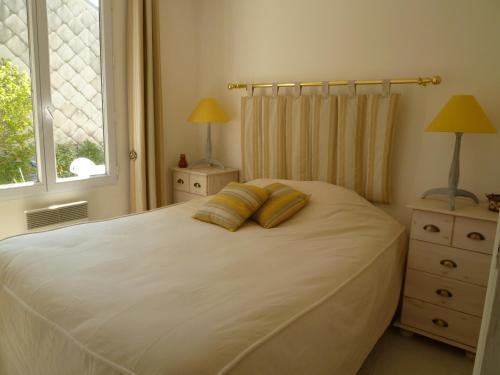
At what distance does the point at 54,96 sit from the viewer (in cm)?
264

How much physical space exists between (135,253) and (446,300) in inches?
66.1

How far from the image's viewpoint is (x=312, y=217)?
2.24 meters

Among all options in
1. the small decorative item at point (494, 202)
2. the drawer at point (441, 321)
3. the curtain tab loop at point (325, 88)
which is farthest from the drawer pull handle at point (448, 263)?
the curtain tab loop at point (325, 88)

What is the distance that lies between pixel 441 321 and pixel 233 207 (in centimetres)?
134

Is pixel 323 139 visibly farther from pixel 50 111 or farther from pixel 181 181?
pixel 50 111

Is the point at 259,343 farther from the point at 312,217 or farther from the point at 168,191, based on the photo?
the point at 168,191

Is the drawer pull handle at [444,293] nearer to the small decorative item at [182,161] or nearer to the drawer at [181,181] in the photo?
the drawer at [181,181]

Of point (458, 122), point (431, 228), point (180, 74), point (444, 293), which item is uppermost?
point (180, 74)

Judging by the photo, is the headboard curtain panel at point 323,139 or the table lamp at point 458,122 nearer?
the table lamp at point 458,122

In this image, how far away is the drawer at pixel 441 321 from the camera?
1975mm

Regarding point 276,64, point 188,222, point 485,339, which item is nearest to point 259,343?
point 485,339

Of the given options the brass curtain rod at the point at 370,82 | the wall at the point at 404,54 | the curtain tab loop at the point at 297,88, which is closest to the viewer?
the wall at the point at 404,54

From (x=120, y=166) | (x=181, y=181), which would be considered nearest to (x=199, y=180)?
(x=181, y=181)

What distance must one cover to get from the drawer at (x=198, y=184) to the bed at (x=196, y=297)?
93 centimetres
